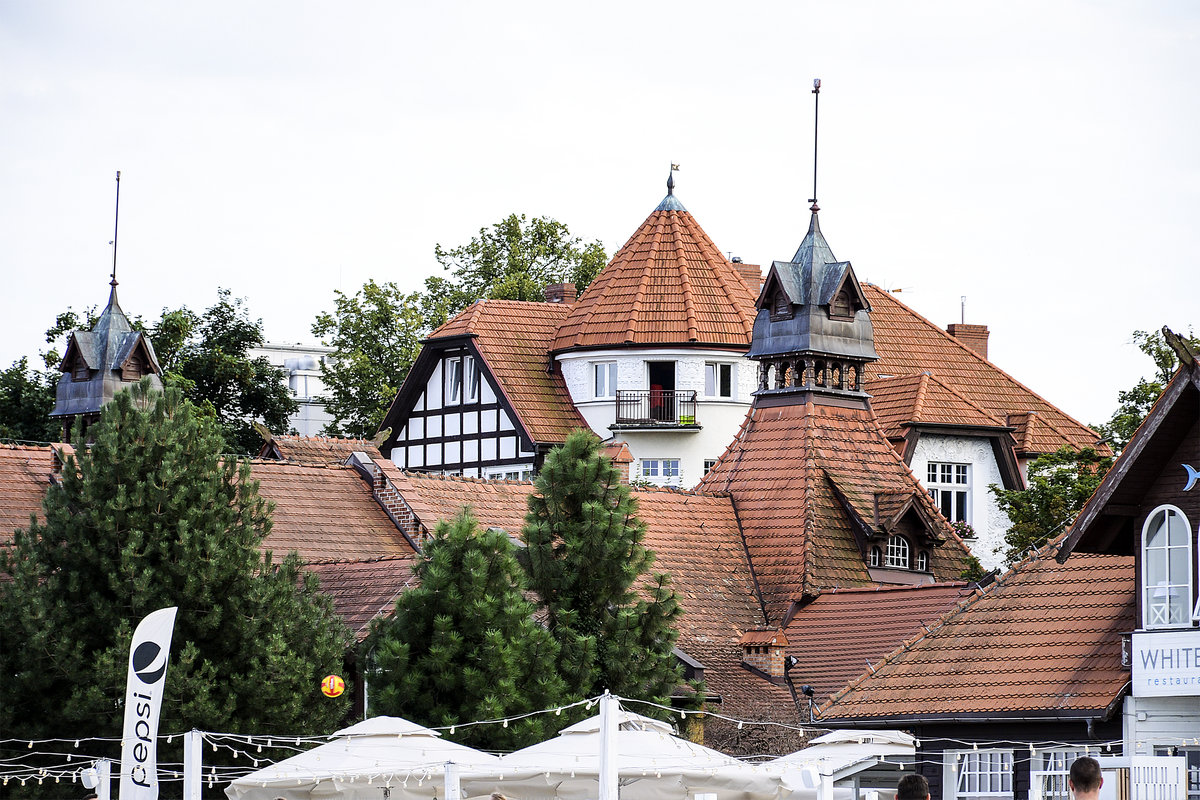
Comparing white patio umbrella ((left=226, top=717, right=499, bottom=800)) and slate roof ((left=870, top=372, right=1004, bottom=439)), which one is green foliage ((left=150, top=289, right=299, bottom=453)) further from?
white patio umbrella ((left=226, top=717, right=499, bottom=800))

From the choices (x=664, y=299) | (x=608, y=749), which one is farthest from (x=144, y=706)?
(x=664, y=299)

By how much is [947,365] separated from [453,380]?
14060 mm

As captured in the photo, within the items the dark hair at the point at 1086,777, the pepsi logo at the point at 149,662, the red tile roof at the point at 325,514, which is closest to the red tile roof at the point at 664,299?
the red tile roof at the point at 325,514

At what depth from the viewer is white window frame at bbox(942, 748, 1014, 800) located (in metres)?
29.6

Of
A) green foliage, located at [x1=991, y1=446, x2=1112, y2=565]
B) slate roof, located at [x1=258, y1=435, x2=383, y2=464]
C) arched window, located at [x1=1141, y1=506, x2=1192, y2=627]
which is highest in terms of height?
slate roof, located at [x1=258, y1=435, x2=383, y2=464]

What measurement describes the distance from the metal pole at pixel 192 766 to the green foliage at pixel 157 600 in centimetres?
502

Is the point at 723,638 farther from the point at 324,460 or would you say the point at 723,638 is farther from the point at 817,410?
the point at 324,460

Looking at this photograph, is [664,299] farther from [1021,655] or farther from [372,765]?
[372,765]

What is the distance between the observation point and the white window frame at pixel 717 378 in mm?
64188

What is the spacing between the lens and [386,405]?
69.4 m

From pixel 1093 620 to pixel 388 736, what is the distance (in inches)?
374

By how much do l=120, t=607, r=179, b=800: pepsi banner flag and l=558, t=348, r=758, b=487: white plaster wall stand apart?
38800mm

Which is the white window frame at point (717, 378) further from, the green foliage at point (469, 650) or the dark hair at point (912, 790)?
the dark hair at point (912, 790)

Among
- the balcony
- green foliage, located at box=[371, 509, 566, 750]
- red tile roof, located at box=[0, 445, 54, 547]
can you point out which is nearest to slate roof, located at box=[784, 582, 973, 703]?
green foliage, located at box=[371, 509, 566, 750]
